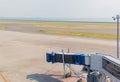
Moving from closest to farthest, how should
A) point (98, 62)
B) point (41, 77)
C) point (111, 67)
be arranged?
point (111, 67), point (98, 62), point (41, 77)

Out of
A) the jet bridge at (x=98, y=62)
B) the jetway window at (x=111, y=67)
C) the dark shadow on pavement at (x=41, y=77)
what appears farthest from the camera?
the dark shadow on pavement at (x=41, y=77)

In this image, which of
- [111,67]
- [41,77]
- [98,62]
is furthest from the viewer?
[41,77]

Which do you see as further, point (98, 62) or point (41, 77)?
point (41, 77)

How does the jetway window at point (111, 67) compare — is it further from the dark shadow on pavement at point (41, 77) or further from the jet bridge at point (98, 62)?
the dark shadow on pavement at point (41, 77)

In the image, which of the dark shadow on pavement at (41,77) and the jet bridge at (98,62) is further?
the dark shadow on pavement at (41,77)

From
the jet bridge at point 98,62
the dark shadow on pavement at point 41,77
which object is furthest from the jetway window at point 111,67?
the dark shadow on pavement at point 41,77

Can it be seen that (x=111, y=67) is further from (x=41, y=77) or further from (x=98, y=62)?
(x=41, y=77)

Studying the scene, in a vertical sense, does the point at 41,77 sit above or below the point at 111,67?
below

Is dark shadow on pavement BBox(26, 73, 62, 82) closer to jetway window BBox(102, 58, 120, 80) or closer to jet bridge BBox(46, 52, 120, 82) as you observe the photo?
jet bridge BBox(46, 52, 120, 82)

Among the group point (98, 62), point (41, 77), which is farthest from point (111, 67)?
point (41, 77)

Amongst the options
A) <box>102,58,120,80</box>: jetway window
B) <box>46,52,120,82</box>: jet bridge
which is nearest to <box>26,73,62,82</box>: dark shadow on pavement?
<box>46,52,120,82</box>: jet bridge

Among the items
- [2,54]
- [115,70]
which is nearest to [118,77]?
[115,70]
